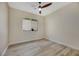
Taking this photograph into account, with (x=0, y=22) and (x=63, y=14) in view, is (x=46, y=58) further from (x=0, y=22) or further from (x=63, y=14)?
(x=0, y=22)

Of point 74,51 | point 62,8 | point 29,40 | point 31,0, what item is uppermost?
point 31,0

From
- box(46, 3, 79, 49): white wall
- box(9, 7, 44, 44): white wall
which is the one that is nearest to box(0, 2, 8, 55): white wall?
box(9, 7, 44, 44): white wall

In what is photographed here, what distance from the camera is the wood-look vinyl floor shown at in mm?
1484

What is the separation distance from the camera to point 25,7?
153 cm

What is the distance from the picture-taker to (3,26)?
1.50 meters

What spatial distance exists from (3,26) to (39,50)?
80cm

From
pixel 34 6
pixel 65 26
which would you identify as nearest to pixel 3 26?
pixel 34 6

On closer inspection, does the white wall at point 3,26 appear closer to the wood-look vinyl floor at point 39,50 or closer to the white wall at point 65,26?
the wood-look vinyl floor at point 39,50

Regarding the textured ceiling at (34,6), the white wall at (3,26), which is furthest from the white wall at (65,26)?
the white wall at (3,26)

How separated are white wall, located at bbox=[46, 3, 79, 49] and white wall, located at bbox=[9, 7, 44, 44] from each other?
16cm

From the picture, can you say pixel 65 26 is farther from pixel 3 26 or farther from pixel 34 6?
Result: pixel 3 26

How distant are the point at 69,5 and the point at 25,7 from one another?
805mm

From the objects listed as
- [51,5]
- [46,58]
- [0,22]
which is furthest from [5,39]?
[51,5]

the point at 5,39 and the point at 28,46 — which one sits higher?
the point at 5,39
